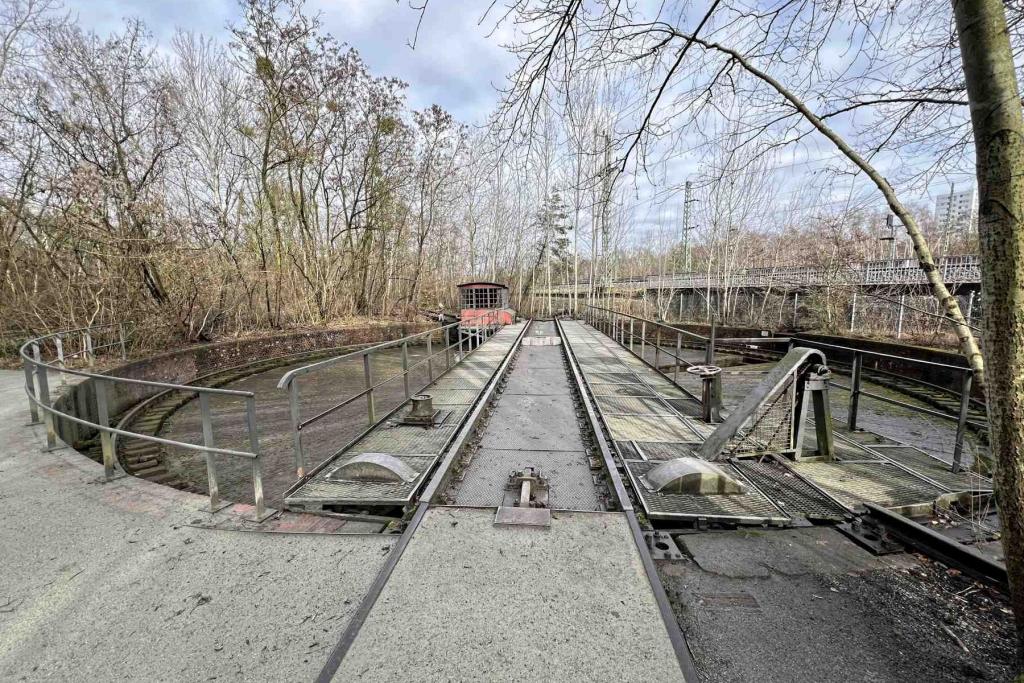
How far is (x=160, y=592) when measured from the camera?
6.89ft

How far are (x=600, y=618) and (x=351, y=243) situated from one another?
72.6 ft

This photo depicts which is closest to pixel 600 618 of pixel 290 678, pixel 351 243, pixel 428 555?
pixel 428 555

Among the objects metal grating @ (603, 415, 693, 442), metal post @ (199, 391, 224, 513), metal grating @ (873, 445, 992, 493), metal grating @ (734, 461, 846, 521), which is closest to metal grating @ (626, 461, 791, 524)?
metal grating @ (734, 461, 846, 521)

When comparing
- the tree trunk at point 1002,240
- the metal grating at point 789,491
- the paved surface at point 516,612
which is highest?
the tree trunk at point 1002,240

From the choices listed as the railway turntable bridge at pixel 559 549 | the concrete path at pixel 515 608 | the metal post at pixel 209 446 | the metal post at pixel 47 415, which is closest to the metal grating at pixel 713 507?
the railway turntable bridge at pixel 559 549

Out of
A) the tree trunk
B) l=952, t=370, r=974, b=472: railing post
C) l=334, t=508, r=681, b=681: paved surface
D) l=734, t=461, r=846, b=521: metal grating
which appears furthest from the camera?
l=952, t=370, r=974, b=472: railing post

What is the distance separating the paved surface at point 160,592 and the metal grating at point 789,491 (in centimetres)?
275

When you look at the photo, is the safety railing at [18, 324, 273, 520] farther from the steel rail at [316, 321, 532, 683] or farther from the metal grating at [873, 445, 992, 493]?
the metal grating at [873, 445, 992, 493]

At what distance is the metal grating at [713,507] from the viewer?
9.20 ft

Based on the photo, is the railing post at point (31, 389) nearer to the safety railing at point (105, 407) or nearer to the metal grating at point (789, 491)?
the safety railing at point (105, 407)

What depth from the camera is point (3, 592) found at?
212cm

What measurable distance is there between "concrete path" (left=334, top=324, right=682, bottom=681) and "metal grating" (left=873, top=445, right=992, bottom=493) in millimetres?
2782

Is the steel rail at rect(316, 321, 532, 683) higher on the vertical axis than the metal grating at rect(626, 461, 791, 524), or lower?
higher

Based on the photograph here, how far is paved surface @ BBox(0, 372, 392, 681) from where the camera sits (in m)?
1.71
